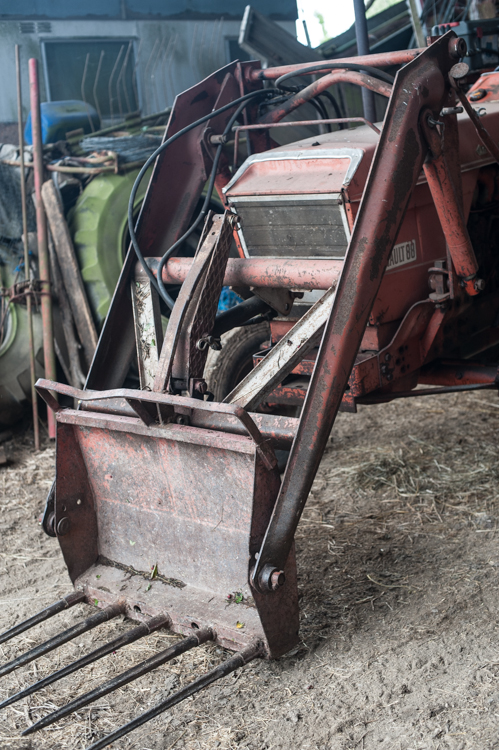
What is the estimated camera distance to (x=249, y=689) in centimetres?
222

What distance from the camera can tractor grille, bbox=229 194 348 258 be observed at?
2.83 meters

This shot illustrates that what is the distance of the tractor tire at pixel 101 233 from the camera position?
15.6 feet

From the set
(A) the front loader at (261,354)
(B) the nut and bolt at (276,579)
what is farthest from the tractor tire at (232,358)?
(B) the nut and bolt at (276,579)

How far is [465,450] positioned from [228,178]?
1960mm

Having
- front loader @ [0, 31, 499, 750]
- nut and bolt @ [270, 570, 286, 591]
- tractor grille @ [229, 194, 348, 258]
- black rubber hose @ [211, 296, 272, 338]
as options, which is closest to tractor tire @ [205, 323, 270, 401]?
front loader @ [0, 31, 499, 750]

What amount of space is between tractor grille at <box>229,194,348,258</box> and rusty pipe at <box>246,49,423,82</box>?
61 cm

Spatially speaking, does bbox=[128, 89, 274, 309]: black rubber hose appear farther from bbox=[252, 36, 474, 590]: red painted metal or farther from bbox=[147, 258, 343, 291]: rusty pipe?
bbox=[252, 36, 474, 590]: red painted metal

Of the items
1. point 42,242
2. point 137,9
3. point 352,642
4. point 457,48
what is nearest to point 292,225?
point 457,48

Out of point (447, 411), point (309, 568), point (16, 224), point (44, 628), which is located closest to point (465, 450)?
point (447, 411)

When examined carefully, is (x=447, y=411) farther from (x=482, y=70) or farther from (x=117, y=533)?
(x=117, y=533)

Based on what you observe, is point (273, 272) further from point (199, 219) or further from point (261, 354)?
point (261, 354)

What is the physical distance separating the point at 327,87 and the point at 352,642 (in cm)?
230

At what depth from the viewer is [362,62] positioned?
10.0ft

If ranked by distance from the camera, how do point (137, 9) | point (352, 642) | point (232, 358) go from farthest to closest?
point (137, 9), point (232, 358), point (352, 642)
